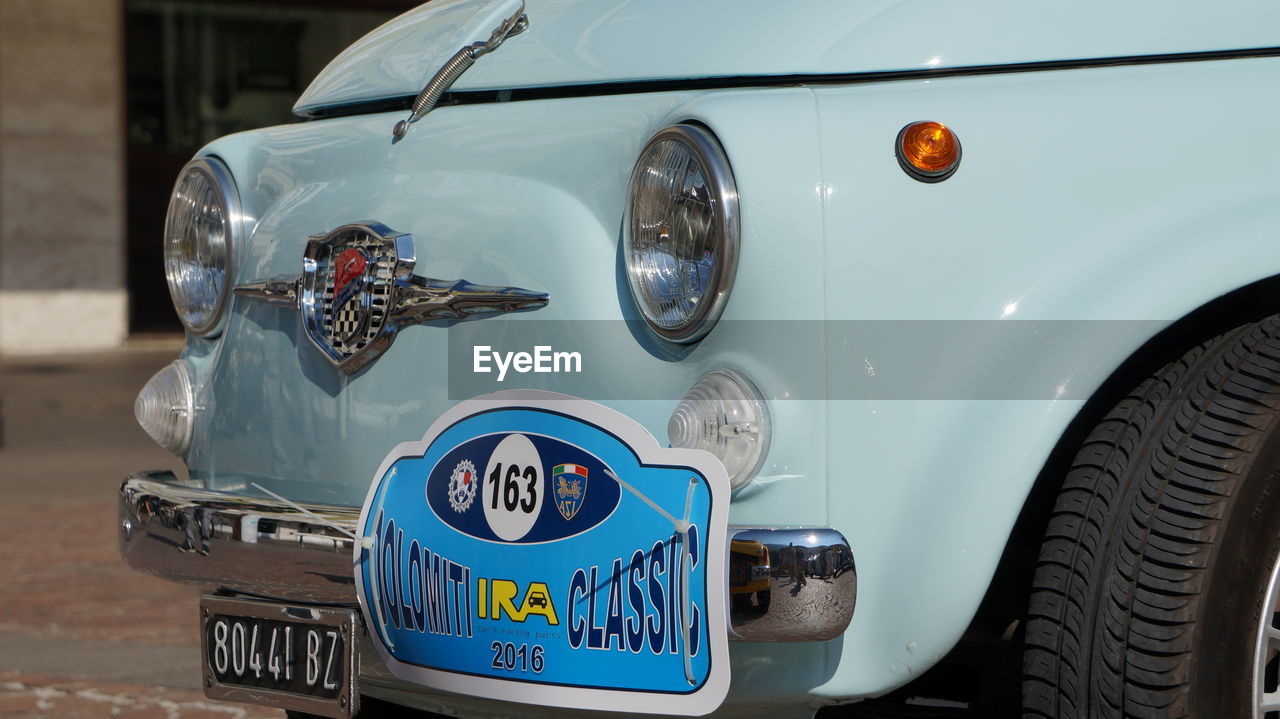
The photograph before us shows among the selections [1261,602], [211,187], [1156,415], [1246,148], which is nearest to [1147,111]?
[1246,148]

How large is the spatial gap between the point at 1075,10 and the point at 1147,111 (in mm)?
161

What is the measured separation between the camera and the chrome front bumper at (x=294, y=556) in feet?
5.21

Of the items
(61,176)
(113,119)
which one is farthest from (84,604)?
(113,119)

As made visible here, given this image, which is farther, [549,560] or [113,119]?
[113,119]

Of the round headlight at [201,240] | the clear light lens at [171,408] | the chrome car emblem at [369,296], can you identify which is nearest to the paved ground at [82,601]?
the clear light lens at [171,408]

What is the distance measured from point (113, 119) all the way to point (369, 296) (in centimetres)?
1090

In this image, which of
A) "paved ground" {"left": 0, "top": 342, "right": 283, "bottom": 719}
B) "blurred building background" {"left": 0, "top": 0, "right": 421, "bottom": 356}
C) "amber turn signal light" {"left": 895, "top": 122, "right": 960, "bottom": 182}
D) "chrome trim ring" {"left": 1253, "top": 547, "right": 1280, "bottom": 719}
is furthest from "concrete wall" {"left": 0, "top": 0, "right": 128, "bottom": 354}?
"chrome trim ring" {"left": 1253, "top": 547, "right": 1280, "bottom": 719}

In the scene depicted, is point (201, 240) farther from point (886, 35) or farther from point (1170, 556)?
point (1170, 556)

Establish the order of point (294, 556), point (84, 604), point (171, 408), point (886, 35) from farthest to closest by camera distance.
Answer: point (84, 604) < point (171, 408) < point (294, 556) < point (886, 35)

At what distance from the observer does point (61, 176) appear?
38.5 ft

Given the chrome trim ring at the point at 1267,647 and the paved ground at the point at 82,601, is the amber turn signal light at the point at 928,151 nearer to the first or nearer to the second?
the chrome trim ring at the point at 1267,647

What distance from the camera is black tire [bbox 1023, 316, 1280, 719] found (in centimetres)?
163

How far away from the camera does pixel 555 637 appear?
5.58 ft

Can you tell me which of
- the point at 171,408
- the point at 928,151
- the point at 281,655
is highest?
the point at 928,151
